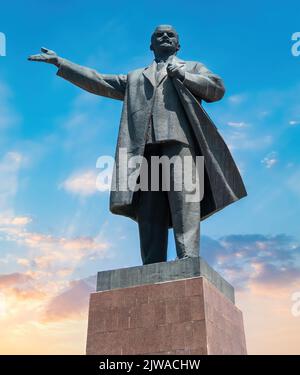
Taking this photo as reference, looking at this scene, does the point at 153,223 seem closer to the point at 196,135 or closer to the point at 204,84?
the point at 196,135

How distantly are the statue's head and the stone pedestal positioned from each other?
407 centimetres

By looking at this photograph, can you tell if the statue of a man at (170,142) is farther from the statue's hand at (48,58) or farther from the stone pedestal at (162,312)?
the statue's hand at (48,58)

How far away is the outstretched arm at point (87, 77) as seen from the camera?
359 inches

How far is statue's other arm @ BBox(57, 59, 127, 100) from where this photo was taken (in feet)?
30.0

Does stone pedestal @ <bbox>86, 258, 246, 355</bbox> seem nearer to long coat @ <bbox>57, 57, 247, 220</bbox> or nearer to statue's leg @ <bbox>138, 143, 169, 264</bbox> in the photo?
statue's leg @ <bbox>138, 143, 169, 264</bbox>

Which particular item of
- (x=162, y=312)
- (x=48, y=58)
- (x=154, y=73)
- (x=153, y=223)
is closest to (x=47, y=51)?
(x=48, y=58)

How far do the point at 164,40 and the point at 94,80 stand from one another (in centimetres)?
149

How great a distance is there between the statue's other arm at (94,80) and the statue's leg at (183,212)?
6.05 feet

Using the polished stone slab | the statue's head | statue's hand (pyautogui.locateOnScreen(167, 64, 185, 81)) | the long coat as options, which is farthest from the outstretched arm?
the polished stone slab

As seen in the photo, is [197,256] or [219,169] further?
[219,169]

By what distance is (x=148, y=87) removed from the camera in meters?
8.68

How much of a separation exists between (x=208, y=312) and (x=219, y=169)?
8.50 ft
